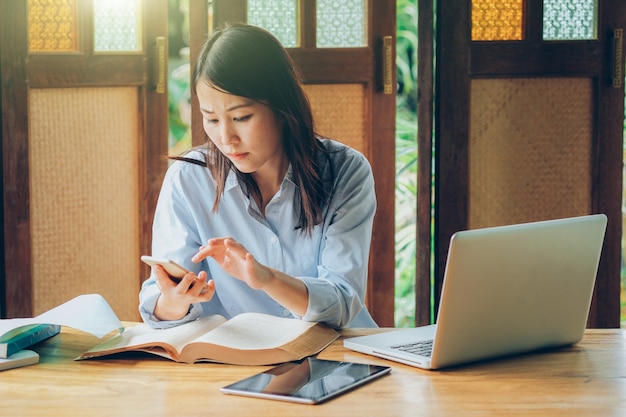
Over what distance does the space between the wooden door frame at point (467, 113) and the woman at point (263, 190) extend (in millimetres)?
864

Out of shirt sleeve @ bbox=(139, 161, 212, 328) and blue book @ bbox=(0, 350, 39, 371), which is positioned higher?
shirt sleeve @ bbox=(139, 161, 212, 328)

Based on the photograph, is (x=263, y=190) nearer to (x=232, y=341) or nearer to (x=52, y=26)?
(x=232, y=341)

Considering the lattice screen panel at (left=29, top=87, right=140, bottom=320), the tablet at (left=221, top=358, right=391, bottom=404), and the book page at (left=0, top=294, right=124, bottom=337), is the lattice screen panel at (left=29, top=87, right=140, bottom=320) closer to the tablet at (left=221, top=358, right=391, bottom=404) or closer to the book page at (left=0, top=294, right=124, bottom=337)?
the book page at (left=0, top=294, right=124, bottom=337)

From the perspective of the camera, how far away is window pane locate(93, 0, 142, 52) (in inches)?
116

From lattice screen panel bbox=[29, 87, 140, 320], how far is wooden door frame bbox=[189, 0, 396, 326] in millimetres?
269

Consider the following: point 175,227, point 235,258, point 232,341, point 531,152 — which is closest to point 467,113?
point 531,152

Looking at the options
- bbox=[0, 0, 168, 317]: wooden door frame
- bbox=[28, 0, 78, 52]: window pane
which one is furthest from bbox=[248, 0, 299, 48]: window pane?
bbox=[28, 0, 78, 52]: window pane

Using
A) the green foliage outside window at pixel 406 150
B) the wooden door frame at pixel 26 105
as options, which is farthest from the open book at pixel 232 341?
the green foliage outside window at pixel 406 150

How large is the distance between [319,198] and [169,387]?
765mm

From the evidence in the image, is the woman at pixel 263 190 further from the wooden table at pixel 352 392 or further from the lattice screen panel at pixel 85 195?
the lattice screen panel at pixel 85 195

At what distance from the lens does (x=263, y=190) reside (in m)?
2.16

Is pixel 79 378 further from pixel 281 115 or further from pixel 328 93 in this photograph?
pixel 328 93

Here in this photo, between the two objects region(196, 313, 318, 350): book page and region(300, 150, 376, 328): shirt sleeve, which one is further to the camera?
region(300, 150, 376, 328): shirt sleeve

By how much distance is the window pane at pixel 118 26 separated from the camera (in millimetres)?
2939
